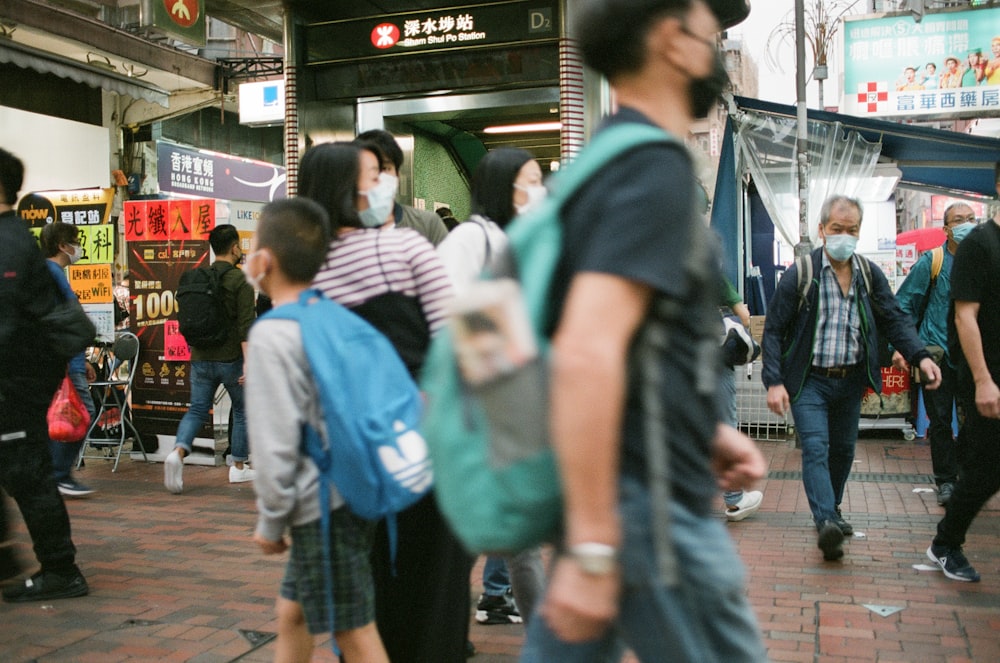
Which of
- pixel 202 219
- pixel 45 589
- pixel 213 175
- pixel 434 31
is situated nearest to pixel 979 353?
pixel 45 589

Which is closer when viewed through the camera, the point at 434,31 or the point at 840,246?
the point at 840,246

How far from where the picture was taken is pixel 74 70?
1173cm

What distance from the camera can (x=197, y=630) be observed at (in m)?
4.31

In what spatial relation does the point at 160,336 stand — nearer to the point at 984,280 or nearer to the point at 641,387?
the point at 984,280

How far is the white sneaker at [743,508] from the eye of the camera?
6.47m

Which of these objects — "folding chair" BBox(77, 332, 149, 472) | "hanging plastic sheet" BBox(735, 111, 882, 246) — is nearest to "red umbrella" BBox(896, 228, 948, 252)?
"hanging plastic sheet" BBox(735, 111, 882, 246)

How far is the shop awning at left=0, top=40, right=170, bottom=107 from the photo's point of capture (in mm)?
10883

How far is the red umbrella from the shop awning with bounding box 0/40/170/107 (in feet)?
33.8

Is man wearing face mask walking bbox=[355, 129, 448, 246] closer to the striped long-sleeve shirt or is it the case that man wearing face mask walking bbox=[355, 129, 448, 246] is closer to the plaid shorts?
the striped long-sleeve shirt

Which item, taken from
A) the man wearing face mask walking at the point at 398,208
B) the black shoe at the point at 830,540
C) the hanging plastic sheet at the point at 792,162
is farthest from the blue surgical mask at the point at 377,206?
the hanging plastic sheet at the point at 792,162

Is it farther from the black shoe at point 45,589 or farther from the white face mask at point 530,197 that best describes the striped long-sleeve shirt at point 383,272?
the black shoe at point 45,589

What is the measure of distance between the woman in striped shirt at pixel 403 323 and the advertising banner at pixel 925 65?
69.9ft

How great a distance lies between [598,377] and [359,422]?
1.20 metres

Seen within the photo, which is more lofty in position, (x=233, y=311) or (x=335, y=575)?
(x=233, y=311)
